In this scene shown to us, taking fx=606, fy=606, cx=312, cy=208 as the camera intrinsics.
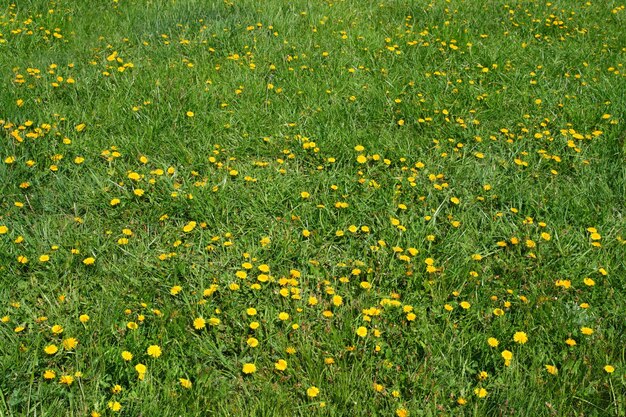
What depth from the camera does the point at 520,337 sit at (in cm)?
240

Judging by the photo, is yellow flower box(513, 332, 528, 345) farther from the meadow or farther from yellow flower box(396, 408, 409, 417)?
yellow flower box(396, 408, 409, 417)

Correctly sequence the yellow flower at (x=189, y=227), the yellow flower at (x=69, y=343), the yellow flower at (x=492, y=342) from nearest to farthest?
the yellow flower at (x=69, y=343) → the yellow flower at (x=492, y=342) → the yellow flower at (x=189, y=227)

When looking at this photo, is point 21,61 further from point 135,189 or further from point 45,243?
point 45,243

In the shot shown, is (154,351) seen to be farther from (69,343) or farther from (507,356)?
(507,356)

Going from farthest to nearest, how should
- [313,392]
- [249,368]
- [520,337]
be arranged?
[520,337] < [249,368] < [313,392]

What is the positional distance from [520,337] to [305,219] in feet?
4.06

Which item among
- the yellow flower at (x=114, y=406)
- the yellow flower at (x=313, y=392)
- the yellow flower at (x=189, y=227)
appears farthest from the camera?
the yellow flower at (x=189, y=227)

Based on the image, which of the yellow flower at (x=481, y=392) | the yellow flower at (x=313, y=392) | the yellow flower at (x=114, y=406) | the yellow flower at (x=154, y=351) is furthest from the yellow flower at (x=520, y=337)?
the yellow flower at (x=114, y=406)

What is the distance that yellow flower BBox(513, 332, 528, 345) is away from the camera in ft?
7.86

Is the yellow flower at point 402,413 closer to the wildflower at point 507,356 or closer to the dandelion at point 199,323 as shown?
the wildflower at point 507,356

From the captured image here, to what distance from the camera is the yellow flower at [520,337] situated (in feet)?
7.86

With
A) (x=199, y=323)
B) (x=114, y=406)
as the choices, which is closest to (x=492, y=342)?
(x=199, y=323)

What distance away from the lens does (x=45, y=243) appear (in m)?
2.87

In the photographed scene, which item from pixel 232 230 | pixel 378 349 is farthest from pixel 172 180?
pixel 378 349
